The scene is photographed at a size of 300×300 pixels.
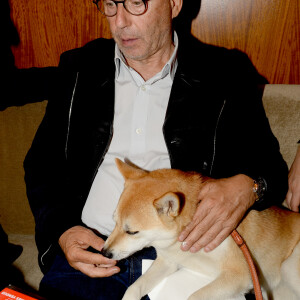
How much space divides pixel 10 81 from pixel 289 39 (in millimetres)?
1797

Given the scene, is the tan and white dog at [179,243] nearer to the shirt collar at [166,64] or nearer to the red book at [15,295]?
the red book at [15,295]

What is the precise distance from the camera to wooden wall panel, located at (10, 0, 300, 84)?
69.8 inches

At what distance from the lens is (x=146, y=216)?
125 centimetres

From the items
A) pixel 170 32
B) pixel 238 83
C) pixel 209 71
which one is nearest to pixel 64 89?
pixel 170 32

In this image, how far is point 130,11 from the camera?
1389 millimetres

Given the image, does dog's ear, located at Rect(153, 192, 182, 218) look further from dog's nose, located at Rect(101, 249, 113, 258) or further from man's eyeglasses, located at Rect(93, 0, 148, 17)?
man's eyeglasses, located at Rect(93, 0, 148, 17)

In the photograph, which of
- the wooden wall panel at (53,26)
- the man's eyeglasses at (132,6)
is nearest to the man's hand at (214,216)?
the man's eyeglasses at (132,6)

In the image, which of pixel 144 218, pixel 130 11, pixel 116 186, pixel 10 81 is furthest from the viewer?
pixel 10 81

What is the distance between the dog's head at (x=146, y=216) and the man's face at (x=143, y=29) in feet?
2.14

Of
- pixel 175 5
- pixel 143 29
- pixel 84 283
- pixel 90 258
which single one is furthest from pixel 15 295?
pixel 175 5

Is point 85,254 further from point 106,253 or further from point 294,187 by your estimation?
point 294,187

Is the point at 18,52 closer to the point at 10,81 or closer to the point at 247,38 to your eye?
the point at 10,81

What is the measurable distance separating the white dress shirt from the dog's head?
0.19 meters

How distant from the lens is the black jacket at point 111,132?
1.45 metres
